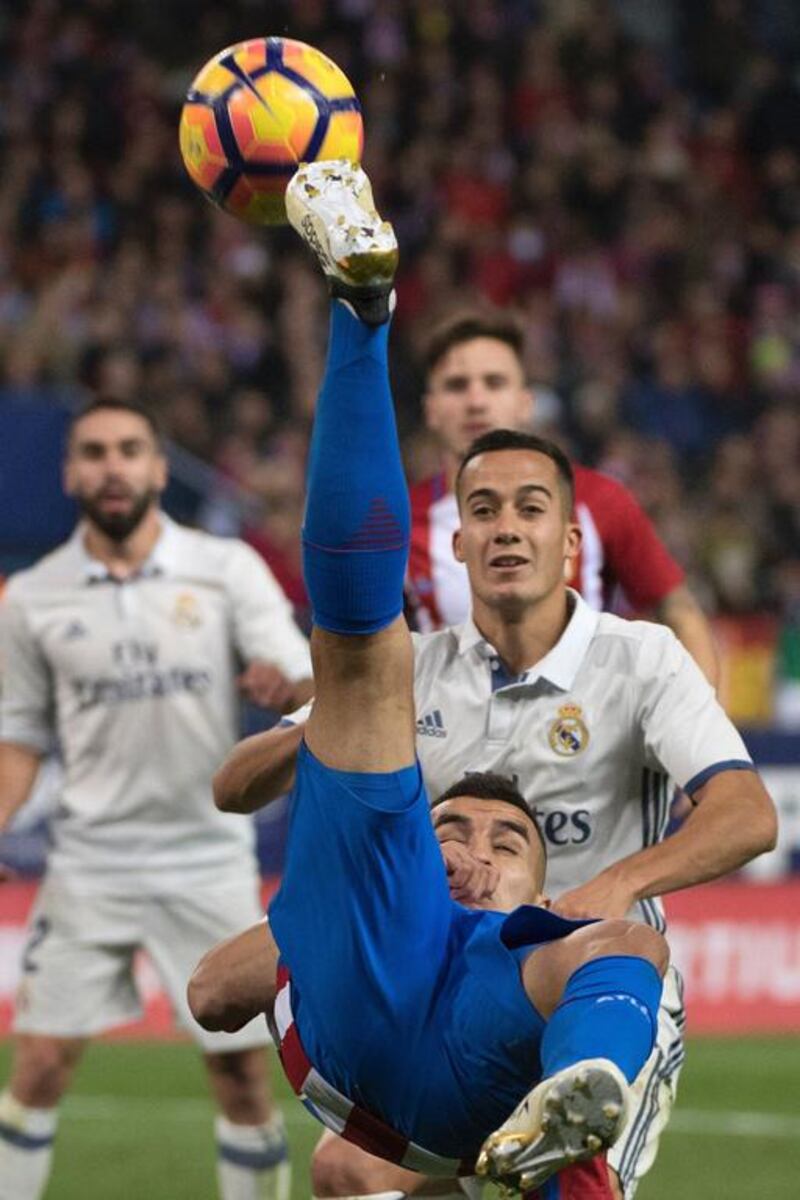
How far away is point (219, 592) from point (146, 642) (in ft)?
0.87

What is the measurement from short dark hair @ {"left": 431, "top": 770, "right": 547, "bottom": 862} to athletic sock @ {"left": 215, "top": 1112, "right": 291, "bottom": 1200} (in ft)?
7.34

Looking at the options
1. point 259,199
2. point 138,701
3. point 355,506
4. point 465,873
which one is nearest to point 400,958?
point 465,873

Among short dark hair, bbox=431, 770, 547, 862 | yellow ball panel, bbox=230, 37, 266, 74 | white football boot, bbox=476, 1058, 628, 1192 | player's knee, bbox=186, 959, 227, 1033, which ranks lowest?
player's knee, bbox=186, 959, 227, 1033

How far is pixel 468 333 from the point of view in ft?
21.9

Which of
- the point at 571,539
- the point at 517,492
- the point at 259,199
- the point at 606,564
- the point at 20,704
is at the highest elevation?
the point at 259,199

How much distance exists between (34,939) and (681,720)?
2914 mm

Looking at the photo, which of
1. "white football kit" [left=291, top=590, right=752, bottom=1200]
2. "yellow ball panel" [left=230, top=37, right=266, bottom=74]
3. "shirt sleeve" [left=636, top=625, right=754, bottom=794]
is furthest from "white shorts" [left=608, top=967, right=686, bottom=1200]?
"yellow ball panel" [left=230, top=37, right=266, bottom=74]

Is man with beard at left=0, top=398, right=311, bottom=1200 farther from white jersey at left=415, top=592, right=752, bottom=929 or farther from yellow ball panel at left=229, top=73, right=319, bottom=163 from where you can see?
yellow ball panel at left=229, top=73, right=319, bottom=163

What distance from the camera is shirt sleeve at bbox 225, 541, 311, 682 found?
7.04 metres

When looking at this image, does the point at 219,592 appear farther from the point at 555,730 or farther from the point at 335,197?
the point at 335,197

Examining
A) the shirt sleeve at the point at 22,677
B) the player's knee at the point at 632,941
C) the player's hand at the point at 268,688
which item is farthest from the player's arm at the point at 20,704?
the player's knee at the point at 632,941

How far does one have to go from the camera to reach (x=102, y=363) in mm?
13758

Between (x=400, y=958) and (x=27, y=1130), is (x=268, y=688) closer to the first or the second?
(x=400, y=958)

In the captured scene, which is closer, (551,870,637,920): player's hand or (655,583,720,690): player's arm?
(551,870,637,920): player's hand
